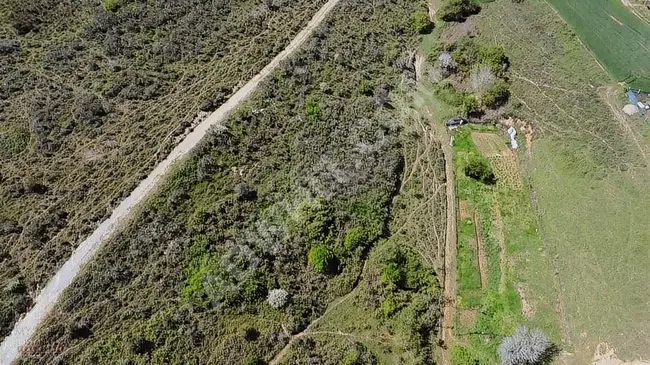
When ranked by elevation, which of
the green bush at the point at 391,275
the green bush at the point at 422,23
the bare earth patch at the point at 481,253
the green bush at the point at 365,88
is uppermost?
the green bush at the point at 422,23

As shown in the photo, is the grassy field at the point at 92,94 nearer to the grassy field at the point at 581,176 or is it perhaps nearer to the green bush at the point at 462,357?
the grassy field at the point at 581,176

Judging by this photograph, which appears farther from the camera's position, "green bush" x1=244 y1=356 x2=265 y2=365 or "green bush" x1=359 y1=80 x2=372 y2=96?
"green bush" x1=359 y1=80 x2=372 y2=96

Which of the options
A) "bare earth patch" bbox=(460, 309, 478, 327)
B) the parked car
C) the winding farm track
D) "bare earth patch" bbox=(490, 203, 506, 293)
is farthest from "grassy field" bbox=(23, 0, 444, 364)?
"bare earth patch" bbox=(490, 203, 506, 293)

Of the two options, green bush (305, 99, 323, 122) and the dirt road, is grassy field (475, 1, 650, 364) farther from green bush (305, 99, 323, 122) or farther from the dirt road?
green bush (305, 99, 323, 122)

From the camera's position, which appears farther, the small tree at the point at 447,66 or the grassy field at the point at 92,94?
the small tree at the point at 447,66

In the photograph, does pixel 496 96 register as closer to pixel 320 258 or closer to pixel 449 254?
pixel 449 254

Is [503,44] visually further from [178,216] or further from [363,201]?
[178,216]

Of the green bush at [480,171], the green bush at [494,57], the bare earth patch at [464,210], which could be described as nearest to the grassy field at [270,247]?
the bare earth patch at [464,210]
